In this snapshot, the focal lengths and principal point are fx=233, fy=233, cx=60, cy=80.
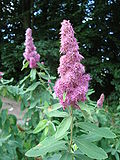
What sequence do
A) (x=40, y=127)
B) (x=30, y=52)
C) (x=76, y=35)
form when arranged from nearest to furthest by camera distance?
(x=40, y=127)
(x=30, y=52)
(x=76, y=35)

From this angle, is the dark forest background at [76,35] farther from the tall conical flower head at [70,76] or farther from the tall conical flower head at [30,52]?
the tall conical flower head at [70,76]

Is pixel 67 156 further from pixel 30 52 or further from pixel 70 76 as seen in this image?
pixel 30 52

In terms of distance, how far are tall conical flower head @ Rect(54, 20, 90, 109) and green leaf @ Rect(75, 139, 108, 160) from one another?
0.15 meters

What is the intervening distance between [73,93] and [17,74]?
5988mm

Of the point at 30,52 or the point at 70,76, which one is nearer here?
the point at 70,76

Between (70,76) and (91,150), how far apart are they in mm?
283

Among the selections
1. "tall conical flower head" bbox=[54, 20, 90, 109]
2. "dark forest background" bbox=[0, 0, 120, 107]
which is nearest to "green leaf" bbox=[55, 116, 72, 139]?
"tall conical flower head" bbox=[54, 20, 90, 109]

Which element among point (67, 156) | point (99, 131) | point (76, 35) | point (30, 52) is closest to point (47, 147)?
point (67, 156)

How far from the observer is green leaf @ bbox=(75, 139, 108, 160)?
32.6 inches

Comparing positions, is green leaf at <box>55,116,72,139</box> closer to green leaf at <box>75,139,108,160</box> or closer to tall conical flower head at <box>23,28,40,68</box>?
green leaf at <box>75,139,108,160</box>

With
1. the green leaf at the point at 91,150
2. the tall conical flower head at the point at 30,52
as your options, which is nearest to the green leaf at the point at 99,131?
the green leaf at the point at 91,150

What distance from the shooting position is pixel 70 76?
81 cm

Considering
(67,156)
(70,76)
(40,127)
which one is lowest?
(40,127)

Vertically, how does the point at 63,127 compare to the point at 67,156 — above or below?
above
